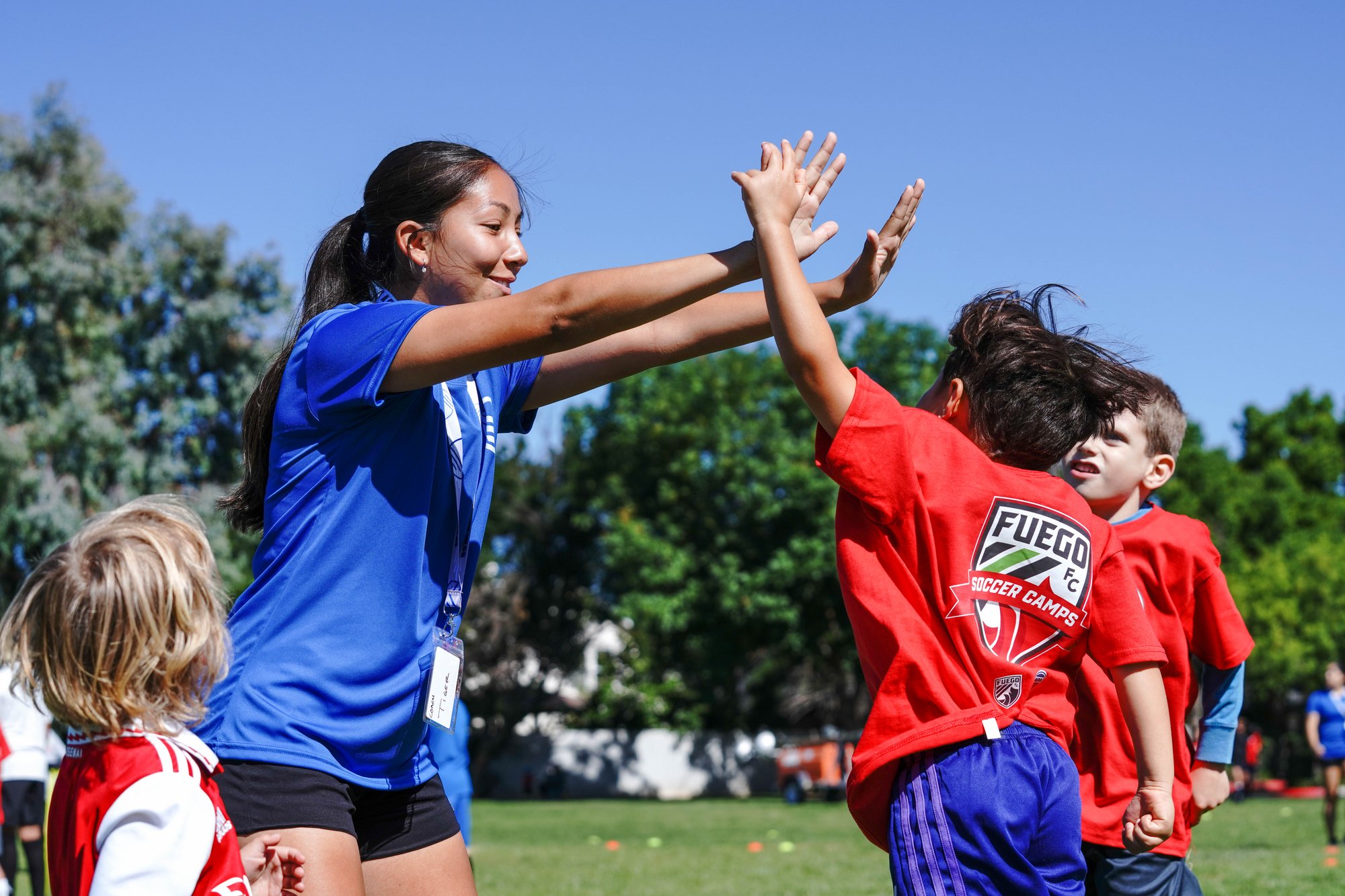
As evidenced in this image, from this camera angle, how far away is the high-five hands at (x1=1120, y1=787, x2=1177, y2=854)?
8.91 feet

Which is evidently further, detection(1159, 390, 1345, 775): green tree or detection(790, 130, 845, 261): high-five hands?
detection(1159, 390, 1345, 775): green tree

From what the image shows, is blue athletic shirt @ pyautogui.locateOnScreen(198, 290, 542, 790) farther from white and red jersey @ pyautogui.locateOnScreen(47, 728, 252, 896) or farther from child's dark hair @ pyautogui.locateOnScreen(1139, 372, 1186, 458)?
child's dark hair @ pyautogui.locateOnScreen(1139, 372, 1186, 458)

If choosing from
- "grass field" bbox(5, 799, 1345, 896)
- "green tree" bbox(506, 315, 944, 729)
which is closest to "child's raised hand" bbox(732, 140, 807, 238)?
"grass field" bbox(5, 799, 1345, 896)

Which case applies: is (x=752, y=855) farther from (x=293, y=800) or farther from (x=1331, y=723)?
(x=293, y=800)

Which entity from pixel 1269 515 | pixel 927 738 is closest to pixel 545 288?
pixel 927 738

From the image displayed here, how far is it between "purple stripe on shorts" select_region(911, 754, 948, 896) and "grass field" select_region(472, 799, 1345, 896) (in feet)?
21.0

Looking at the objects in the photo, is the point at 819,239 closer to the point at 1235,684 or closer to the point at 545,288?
the point at 545,288

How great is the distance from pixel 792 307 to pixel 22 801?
8.19 metres

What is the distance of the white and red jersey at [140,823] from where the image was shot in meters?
1.87

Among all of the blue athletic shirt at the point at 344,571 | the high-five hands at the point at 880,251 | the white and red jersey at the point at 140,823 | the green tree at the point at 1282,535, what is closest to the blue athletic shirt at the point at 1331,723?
the high-five hands at the point at 880,251

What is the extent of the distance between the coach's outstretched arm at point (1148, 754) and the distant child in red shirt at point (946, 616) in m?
0.25

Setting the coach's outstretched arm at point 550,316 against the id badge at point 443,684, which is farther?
the id badge at point 443,684

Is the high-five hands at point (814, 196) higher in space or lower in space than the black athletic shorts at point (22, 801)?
higher

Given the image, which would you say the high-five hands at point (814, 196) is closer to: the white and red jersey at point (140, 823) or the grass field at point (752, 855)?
the white and red jersey at point (140, 823)
